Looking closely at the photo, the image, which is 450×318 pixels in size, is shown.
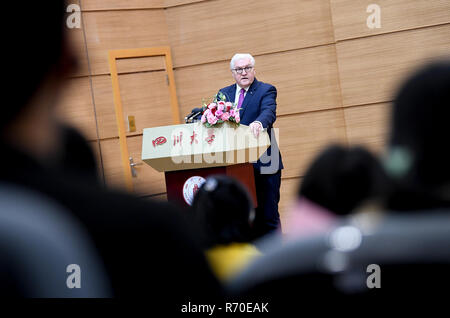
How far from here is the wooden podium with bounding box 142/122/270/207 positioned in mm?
3957

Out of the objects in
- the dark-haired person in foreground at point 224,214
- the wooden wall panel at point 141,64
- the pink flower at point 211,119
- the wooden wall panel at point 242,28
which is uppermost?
the wooden wall panel at point 242,28

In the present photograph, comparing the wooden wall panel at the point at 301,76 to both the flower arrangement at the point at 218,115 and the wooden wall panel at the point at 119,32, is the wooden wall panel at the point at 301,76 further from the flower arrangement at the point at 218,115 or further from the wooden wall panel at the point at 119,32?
the flower arrangement at the point at 218,115

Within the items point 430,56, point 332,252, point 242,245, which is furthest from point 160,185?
point 332,252

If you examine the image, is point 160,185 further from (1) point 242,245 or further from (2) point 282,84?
(1) point 242,245

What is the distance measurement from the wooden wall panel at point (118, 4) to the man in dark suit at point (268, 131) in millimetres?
2028

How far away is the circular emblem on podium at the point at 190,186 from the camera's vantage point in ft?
13.4

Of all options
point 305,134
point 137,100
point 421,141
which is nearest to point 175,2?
point 137,100

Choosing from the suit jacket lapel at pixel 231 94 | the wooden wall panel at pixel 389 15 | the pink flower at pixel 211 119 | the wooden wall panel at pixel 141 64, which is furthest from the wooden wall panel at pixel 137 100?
the pink flower at pixel 211 119

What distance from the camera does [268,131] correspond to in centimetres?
448

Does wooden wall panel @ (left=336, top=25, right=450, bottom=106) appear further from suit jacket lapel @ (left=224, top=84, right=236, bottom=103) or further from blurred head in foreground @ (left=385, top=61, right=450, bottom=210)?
blurred head in foreground @ (left=385, top=61, right=450, bottom=210)

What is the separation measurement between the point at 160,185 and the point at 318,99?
5.86 ft

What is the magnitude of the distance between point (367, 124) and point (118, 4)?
274cm

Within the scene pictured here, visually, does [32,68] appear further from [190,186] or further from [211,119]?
[190,186]
